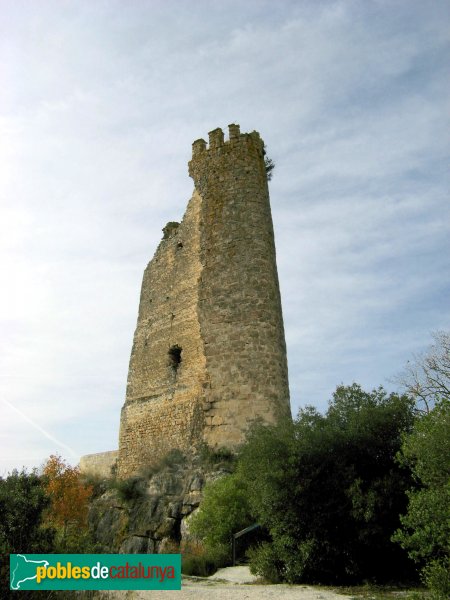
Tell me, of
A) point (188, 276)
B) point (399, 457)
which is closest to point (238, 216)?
point (188, 276)

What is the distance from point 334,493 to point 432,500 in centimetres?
309

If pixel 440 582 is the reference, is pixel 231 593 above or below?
below

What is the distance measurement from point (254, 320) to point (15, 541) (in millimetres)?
10311

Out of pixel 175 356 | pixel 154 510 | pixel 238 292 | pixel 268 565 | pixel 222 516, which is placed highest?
pixel 238 292

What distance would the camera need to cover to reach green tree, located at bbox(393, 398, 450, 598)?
7603mm

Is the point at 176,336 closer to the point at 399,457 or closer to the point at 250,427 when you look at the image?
the point at 250,427

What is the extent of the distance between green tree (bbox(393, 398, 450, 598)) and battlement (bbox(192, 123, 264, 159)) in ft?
43.1

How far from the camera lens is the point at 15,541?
305 inches

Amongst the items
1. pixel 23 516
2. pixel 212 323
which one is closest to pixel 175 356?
pixel 212 323

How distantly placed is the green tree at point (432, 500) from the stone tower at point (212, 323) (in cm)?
746

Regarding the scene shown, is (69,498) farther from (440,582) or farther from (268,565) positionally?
(440,582)

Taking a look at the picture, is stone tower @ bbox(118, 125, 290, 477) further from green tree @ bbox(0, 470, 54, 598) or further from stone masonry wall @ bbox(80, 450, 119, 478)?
green tree @ bbox(0, 470, 54, 598)

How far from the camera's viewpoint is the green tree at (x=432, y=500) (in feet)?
24.9

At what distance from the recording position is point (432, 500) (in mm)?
7840
